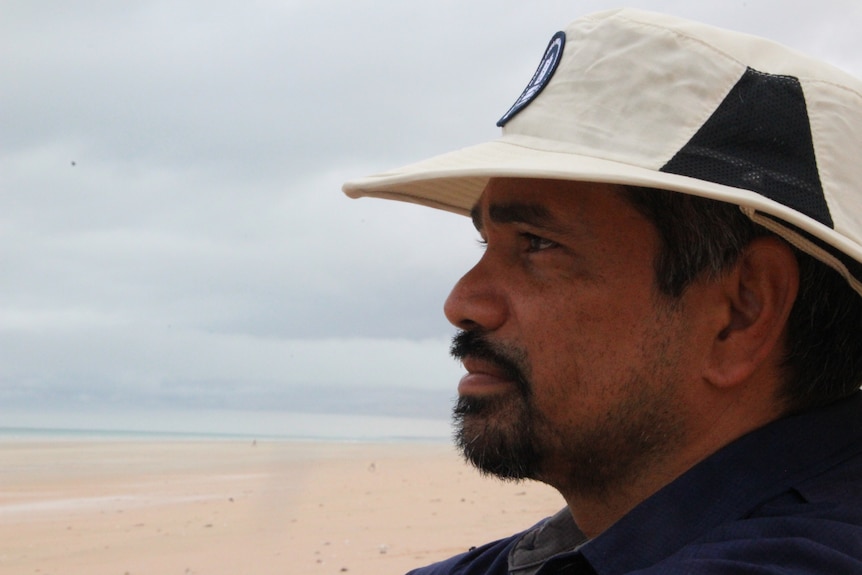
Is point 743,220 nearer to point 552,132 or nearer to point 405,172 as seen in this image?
point 552,132

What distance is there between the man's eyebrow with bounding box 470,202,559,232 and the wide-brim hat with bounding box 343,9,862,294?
124mm

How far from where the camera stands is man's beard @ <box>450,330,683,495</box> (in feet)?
5.36

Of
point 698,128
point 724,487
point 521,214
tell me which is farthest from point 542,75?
point 724,487

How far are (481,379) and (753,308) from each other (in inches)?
19.9

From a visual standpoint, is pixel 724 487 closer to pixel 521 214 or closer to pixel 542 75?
pixel 521 214

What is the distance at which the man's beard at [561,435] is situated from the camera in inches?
64.3

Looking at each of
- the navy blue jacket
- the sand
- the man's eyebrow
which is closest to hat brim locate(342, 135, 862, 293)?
the man's eyebrow

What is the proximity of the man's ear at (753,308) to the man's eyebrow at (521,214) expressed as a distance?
33 centimetres

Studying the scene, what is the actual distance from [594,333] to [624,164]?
12.5 inches

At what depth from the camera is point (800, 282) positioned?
1.67m

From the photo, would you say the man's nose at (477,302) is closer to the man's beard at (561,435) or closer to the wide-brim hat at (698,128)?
the man's beard at (561,435)

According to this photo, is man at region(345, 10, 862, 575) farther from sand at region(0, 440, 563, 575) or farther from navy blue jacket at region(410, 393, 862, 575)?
sand at region(0, 440, 563, 575)

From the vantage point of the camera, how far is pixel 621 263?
1.67 metres

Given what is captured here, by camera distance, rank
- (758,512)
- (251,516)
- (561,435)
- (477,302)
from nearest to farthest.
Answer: (758,512) < (561,435) < (477,302) < (251,516)
